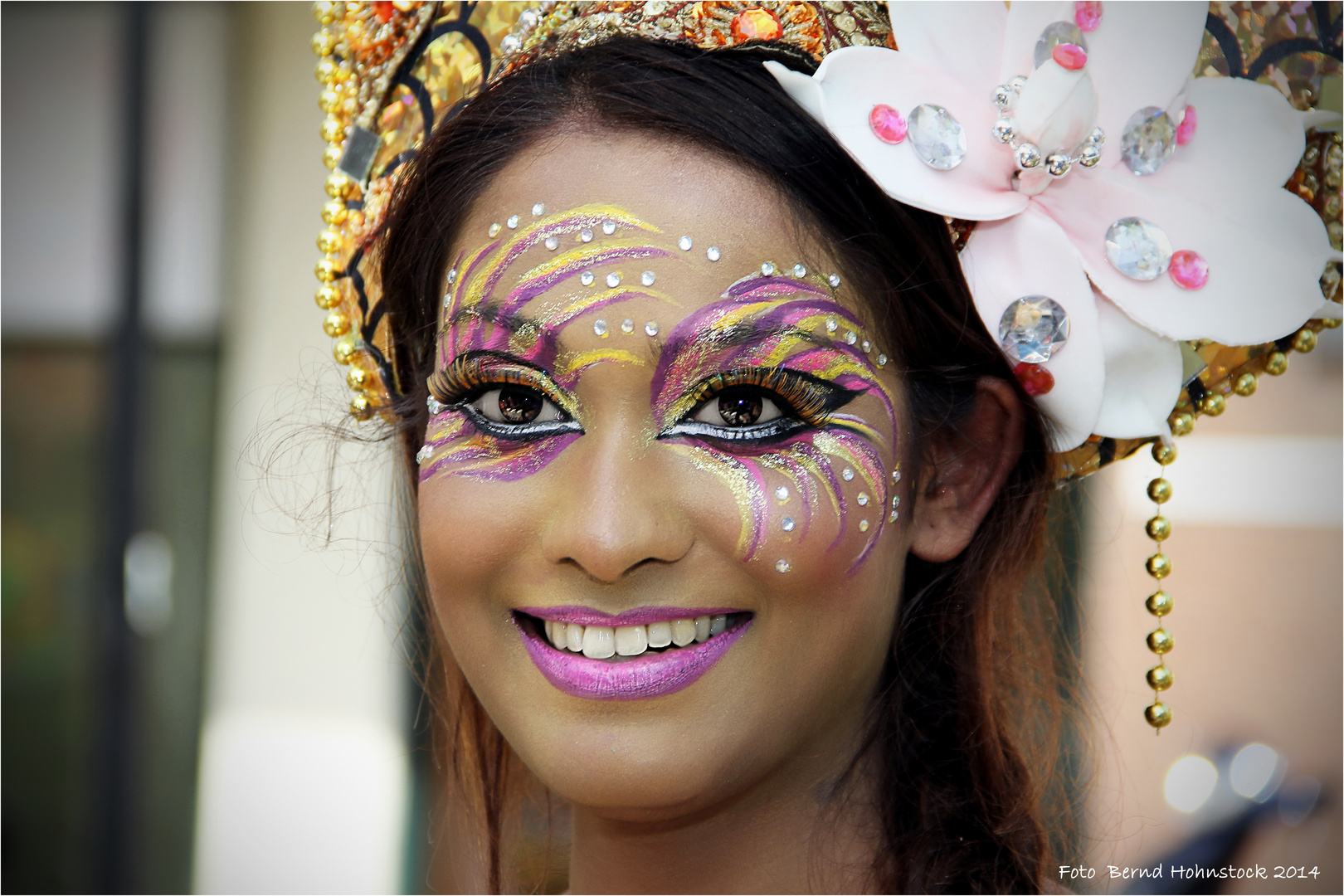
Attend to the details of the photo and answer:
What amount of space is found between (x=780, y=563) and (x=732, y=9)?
26.2 inches

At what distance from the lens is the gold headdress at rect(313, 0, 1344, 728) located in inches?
54.1

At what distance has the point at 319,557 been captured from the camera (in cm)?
378

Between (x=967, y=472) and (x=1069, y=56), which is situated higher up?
(x=1069, y=56)

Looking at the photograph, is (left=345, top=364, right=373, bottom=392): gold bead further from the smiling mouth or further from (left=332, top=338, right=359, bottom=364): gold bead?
the smiling mouth

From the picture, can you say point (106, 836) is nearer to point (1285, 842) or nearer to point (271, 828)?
point (271, 828)

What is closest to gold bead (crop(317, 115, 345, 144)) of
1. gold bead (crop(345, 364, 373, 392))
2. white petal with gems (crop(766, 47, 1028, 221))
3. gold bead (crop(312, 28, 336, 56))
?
gold bead (crop(312, 28, 336, 56))

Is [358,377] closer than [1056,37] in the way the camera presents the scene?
No

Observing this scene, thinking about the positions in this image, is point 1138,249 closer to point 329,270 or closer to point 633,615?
point 633,615

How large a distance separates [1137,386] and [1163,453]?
3.9 inches

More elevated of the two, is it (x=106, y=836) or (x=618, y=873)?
(x=618, y=873)

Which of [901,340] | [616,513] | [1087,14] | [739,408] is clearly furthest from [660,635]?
[1087,14]

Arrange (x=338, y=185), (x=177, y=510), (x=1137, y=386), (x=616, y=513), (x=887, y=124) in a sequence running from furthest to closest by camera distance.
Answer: (x=177, y=510), (x=338, y=185), (x=1137, y=386), (x=887, y=124), (x=616, y=513)

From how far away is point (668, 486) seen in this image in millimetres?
1252

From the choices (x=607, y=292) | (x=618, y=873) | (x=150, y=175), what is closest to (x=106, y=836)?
(x=150, y=175)
